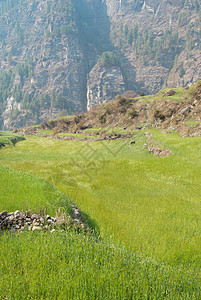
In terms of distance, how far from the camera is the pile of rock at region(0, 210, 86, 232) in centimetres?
497

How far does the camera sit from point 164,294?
2.69 metres

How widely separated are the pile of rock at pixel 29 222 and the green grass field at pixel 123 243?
24.8 inches

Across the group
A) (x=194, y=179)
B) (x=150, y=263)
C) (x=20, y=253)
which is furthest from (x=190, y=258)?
(x=194, y=179)

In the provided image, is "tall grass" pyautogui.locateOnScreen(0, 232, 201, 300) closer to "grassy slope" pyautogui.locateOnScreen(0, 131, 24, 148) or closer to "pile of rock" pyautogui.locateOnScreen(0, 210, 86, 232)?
"pile of rock" pyautogui.locateOnScreen(0, 210, 86, 232)

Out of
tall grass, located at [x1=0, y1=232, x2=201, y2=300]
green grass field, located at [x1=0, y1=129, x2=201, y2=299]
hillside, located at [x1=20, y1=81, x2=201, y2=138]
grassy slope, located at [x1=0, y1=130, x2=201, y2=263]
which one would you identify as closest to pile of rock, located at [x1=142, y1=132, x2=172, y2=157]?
grassy slope, located at [x1=0, y1=130, x2=201, y2=263]

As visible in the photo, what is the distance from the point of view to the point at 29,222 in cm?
528

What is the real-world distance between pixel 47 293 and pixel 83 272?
684 mm

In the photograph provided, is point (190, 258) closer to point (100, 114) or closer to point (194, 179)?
point (194, 179)

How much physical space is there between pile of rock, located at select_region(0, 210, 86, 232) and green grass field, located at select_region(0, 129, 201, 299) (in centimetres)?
63

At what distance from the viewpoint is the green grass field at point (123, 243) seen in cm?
264

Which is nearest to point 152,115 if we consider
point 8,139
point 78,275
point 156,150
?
point 156,150

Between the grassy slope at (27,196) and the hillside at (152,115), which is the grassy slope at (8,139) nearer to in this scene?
the hillside at (152,115)

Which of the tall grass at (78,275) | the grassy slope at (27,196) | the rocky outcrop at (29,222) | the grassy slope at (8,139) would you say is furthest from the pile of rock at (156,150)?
the grassy slope at (8,139)

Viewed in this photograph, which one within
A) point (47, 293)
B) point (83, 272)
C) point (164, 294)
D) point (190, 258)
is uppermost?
point (47, 293)
